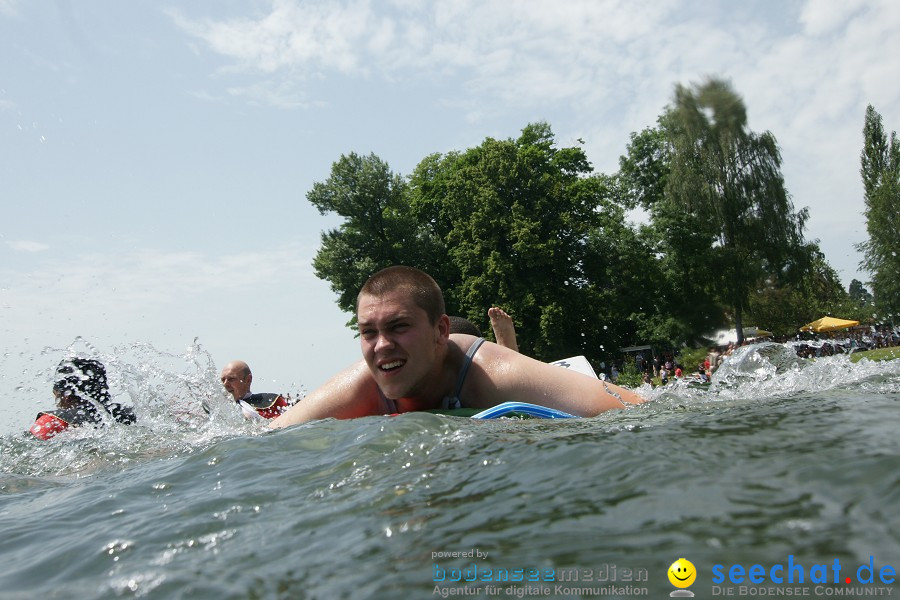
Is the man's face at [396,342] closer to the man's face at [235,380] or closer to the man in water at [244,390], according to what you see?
the man in water at [244,390]

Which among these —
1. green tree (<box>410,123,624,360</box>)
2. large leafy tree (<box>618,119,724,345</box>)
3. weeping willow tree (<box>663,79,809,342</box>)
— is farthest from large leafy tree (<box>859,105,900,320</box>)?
green tree (<box>410,123,624,360</box>)

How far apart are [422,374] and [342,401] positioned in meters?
0.63

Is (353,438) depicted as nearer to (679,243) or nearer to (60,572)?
(60,572)

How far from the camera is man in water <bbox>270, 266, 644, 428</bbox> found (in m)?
4.60

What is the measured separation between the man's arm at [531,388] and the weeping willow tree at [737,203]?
3119cm

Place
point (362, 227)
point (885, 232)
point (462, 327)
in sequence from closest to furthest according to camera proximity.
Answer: point (462, 327) < point (362, 227) < point (885, 232)

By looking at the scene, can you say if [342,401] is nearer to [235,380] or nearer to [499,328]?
[499,328]

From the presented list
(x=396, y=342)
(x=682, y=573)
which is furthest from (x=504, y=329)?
(x=682, y=573)

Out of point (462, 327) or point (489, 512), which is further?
point (462, 327)

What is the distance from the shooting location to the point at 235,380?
924 cm

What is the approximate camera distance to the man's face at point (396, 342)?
180 inches

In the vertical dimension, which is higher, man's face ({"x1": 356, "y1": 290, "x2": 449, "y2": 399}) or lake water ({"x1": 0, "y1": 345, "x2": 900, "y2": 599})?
man's face ({"x1": 356, "y1": 290, "x2": 449, "y2": 399})

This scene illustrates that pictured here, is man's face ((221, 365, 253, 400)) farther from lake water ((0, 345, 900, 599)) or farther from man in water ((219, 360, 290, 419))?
lake water ((0, 345, 900, 599))

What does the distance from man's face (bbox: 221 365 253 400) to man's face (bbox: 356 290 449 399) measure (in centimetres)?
496
